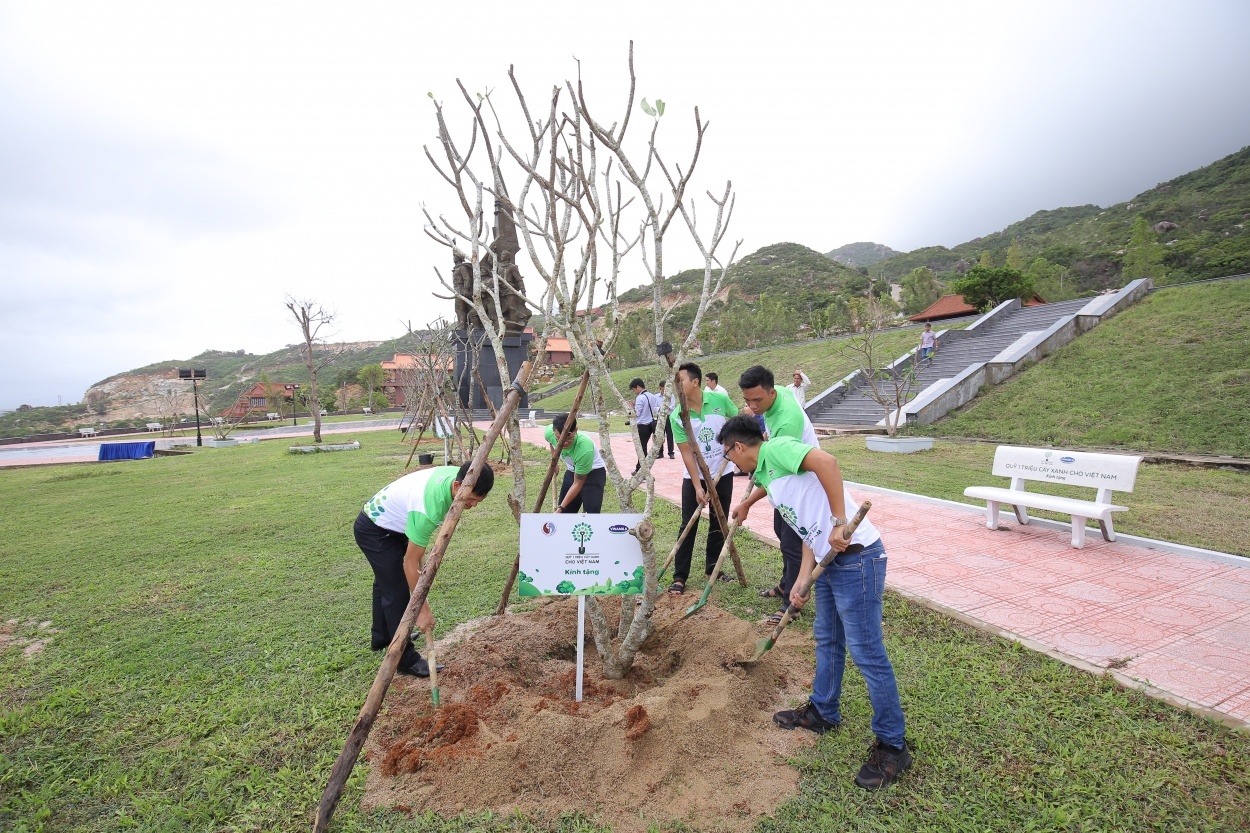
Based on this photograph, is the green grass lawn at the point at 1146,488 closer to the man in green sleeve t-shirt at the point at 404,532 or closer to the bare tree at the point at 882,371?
the bare tree at the point at 882,371

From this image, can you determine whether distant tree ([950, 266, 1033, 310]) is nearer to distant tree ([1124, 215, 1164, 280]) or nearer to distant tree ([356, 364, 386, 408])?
distant tree ([1124, 215, 1164, 280])

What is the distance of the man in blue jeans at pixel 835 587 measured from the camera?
7.47ft

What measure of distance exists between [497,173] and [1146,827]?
13.3 feet

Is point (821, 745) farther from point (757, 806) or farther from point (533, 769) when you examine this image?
point (533, 769)

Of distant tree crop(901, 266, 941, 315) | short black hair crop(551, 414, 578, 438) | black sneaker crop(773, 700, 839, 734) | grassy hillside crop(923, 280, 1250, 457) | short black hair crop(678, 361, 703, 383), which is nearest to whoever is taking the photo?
black sneaker crop(773, 700, 839, 734)

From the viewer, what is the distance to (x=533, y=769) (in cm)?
239

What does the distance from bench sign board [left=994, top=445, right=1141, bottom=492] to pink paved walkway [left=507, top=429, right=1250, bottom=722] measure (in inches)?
21.4

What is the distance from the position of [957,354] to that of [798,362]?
7033 mm

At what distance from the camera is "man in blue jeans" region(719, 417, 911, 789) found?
228 centimetres

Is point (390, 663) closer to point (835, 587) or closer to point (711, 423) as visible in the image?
point (835, 587)

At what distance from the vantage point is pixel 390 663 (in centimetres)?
238

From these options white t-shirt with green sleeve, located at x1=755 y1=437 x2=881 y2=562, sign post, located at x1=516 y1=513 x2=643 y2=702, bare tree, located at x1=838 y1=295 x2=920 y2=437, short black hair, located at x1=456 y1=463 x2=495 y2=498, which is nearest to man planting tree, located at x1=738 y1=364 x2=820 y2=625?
white t-shirt with green sleeve, located at x1=755 y1=437 x2=881 y2=562

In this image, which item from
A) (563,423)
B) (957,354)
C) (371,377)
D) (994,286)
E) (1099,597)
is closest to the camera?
(1099,597)

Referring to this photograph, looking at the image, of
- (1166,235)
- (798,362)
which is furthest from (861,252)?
(798,362)
